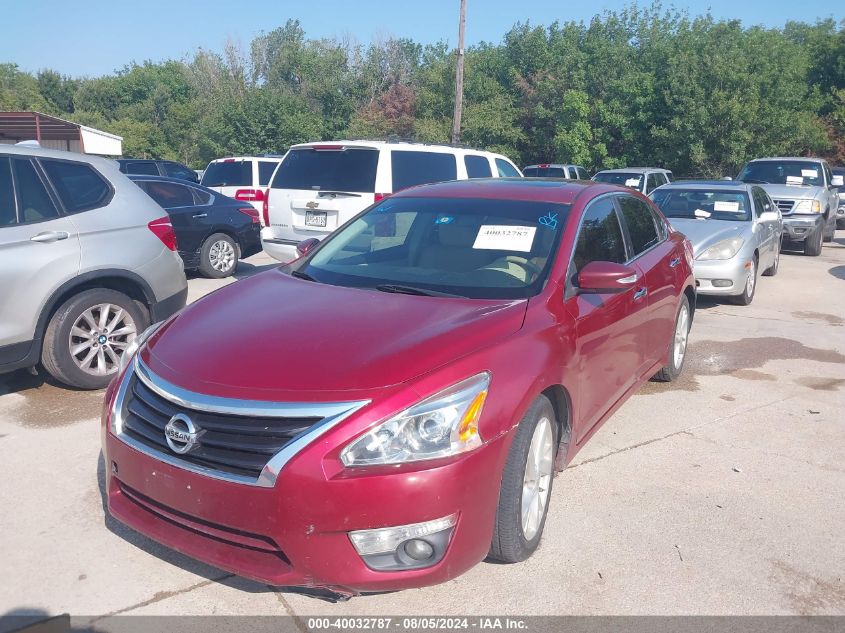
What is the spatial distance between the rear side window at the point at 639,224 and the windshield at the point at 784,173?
11.0 metres

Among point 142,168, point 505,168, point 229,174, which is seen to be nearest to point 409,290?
point 505,168

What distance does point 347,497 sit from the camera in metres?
2.60

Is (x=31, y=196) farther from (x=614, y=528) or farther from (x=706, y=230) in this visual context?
(x=706, y=230)

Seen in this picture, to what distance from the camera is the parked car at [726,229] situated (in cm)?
904

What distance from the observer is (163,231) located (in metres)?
6.04

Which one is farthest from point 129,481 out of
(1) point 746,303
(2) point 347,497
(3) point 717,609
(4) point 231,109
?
(4) point 231,109

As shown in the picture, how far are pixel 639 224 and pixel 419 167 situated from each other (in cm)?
457

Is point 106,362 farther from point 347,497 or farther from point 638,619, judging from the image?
point 638,619

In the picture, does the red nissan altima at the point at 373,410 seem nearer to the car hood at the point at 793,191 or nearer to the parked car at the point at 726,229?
the parked car at the point at 726,229

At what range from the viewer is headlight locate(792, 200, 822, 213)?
1434cm

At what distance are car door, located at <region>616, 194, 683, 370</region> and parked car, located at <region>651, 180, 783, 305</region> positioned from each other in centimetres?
334

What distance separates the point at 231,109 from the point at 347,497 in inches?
1695

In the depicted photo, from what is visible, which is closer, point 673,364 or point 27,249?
point 27,249

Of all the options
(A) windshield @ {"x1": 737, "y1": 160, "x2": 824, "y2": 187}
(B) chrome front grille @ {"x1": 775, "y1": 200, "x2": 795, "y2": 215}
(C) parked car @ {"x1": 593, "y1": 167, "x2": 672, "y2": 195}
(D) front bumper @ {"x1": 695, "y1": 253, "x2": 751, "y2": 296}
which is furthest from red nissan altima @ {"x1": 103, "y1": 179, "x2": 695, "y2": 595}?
(C) parked car @ {"x1": 593, "y1": 167, "x2": 672, "y2": 195}
